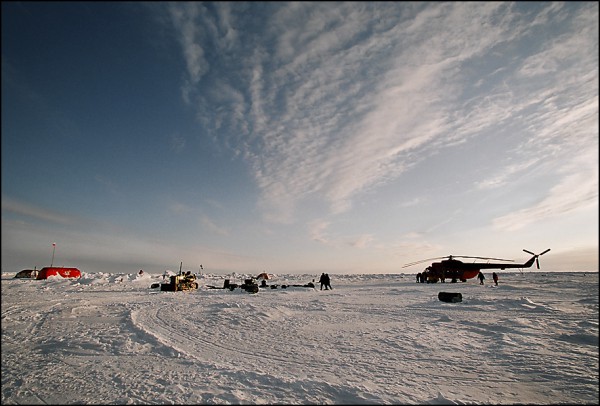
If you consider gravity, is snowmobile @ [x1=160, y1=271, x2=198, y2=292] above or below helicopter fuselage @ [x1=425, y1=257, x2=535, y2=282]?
below

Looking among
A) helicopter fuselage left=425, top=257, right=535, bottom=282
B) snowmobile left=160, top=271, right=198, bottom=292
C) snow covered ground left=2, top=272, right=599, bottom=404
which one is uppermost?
helicopter fuselage left=425, top=257, right=535, bottom=282

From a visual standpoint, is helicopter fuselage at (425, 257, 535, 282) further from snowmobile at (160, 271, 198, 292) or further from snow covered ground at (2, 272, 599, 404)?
snowmobile at (160, 271, 198, 292)

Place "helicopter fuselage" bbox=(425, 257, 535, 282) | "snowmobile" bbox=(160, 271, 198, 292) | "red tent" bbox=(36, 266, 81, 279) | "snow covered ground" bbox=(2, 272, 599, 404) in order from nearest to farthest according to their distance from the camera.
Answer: "snow covered ground" bbox=(2, 272, 599, 404) → "snowmobile" bbox=(160, 271, 198, 292) → "red tent" bbox=(36, 266, 81, 279) → "helicopter fuselage" bbox=(425, 257, 535, 282)

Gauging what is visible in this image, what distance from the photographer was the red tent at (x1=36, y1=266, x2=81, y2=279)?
122ft

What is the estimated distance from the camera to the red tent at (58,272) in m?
37.1

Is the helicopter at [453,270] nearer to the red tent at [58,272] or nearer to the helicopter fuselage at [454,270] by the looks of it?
the helicopter fuselage at [454,270]

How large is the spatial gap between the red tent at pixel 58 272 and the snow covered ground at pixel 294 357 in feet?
101

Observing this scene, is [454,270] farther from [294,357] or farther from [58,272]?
[58,272]

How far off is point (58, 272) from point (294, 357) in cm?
4450

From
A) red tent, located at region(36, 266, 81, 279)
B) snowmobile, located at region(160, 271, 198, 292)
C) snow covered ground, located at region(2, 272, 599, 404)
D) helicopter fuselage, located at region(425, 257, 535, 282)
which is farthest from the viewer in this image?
helicopter fuselage, located at region(425, 257, 535, 282)

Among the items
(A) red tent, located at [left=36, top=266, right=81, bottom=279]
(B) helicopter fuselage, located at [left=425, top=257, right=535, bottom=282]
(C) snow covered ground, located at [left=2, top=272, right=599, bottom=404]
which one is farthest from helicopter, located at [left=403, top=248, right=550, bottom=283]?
(A) red tent, located at [left=36, top=266, right=81, bottom=279]

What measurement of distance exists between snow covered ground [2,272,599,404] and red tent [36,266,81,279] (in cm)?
3092

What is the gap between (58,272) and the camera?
3884 centimetres

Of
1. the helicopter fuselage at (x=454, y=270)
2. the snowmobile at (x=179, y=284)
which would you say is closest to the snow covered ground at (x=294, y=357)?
the snowmobile at (x=179, y=284)
